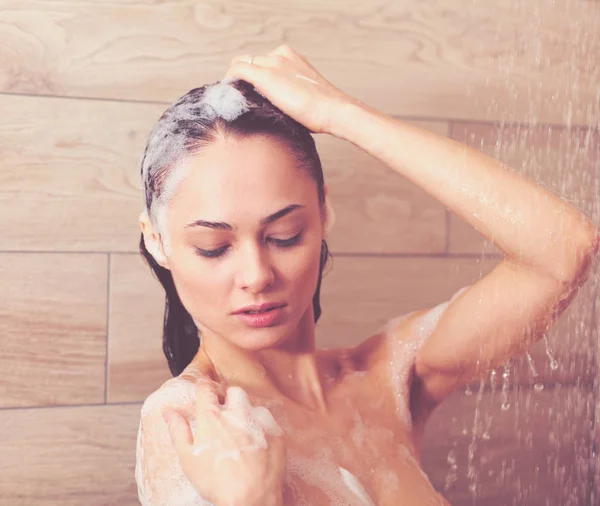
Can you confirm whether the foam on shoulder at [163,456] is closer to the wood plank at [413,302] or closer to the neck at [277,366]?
the neck at [277,366]

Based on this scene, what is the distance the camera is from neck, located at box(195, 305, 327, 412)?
3.87ft

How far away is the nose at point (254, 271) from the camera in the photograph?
1.04 m

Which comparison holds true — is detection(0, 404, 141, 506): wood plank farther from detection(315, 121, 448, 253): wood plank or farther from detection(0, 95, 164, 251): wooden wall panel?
detection(315, 121, 448, 253): wood plank

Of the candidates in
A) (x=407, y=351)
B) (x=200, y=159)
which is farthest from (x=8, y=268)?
(x=407, y=351)

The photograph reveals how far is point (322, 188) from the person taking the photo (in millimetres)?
1176

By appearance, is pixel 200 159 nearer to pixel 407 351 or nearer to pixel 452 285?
pixel 407 351

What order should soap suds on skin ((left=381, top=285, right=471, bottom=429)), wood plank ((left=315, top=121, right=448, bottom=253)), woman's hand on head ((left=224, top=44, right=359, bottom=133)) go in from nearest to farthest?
1. woman's hand on head ((left=224, top=44, right=359, bottom=133))
2. soap suds on skin ((left=381, top=285, right=471, bottom=429))
3. wood plank ((left=315, top=121, right=448, bottom=253))

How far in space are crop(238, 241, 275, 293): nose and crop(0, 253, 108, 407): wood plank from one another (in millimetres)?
603

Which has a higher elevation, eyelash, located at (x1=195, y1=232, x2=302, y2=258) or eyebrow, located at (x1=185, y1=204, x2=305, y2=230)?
eyebrow, located at (x1=185, y1=204, x2=305, y2=230)

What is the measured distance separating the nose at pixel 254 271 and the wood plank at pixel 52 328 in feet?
1.98

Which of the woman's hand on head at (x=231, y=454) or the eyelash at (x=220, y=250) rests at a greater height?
the eyelash at (x=220, y=250)

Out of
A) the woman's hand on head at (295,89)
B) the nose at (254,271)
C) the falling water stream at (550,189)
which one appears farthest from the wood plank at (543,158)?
the nose at (254,271)

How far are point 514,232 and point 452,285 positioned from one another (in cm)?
76

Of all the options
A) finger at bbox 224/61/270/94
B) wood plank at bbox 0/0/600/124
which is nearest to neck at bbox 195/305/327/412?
finger at bbox 224/61/270/94
